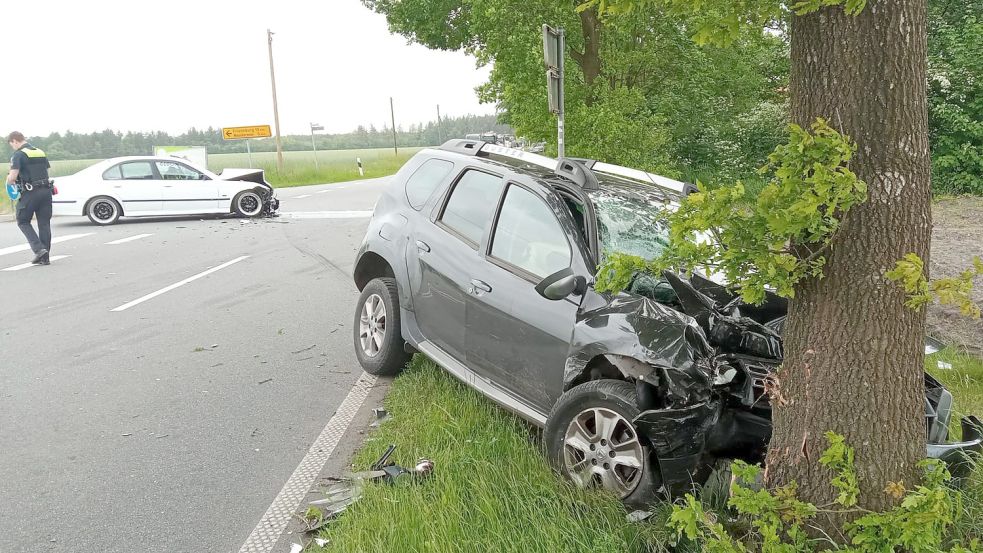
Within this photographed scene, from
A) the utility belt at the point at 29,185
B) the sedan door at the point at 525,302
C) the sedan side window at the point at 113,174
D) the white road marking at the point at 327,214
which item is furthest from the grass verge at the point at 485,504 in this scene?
the sedan side window at the point at 113,174

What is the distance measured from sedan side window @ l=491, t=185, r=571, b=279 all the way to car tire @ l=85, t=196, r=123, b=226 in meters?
14.0

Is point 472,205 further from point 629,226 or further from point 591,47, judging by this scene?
point 591,47

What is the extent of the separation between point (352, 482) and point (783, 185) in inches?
108

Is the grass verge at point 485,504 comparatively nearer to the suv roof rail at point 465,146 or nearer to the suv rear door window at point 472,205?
the suv rear door window at point 472,205

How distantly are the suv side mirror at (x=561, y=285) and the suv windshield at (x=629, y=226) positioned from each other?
1.05ft

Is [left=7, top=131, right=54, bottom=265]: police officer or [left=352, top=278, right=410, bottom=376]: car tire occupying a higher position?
[left=7, top=131, right=54, bottom=265]: police officer

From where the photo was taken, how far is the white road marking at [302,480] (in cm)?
343

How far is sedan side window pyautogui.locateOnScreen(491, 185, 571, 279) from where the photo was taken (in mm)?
4012

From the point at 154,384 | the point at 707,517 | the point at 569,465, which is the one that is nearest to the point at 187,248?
the point at 154,384

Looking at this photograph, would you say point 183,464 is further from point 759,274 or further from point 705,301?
point 759,274

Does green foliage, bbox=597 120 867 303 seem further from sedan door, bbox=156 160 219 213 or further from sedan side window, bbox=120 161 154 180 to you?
sedan side window, bbox=120 161 154 180

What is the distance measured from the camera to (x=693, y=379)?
3207mm

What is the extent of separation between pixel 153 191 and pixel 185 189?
67cm

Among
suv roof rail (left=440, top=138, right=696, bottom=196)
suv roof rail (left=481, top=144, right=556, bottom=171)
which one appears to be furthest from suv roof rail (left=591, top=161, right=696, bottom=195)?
suv roof rail (left=481, top=144, right=556, bottom=171)
